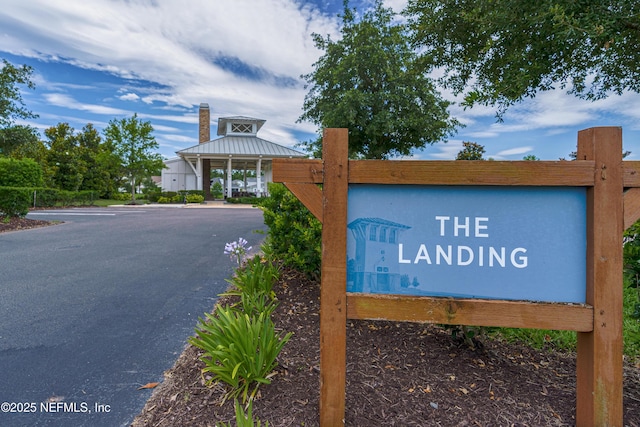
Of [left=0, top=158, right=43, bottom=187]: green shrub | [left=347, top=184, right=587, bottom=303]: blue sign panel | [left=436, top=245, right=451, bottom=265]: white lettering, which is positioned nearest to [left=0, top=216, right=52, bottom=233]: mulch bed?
[left=0, top=158, right=43, bottom=187]: green shrub

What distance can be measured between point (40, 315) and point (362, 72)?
1349 centimetres

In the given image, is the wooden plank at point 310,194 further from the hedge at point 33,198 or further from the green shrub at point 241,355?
the hedge at point 33,198

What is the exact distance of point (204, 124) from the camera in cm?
3341

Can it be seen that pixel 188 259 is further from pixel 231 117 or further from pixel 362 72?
pixel 231 117

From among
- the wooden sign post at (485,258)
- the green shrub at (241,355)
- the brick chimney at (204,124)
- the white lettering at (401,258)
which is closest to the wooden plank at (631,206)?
the wooden sign post at (485,258)

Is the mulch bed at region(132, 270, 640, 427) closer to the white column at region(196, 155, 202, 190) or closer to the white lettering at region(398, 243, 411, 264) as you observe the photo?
the white lettering at region(398, 243, 411, 264)

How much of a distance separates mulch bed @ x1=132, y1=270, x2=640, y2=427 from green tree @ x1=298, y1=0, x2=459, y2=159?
37.4 ft

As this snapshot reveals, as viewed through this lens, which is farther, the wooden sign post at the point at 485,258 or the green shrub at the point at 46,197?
the green shrub at the point at 46,197

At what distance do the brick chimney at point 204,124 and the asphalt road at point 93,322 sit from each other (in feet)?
90.4

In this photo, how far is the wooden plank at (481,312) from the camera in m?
1.76

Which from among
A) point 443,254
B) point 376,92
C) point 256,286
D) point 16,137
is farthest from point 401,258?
point 16,137

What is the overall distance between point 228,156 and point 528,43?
23568 mm

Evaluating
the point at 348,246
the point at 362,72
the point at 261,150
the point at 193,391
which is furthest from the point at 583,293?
the point at 261,150

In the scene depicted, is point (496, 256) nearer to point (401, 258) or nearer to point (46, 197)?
point (401, 258)
